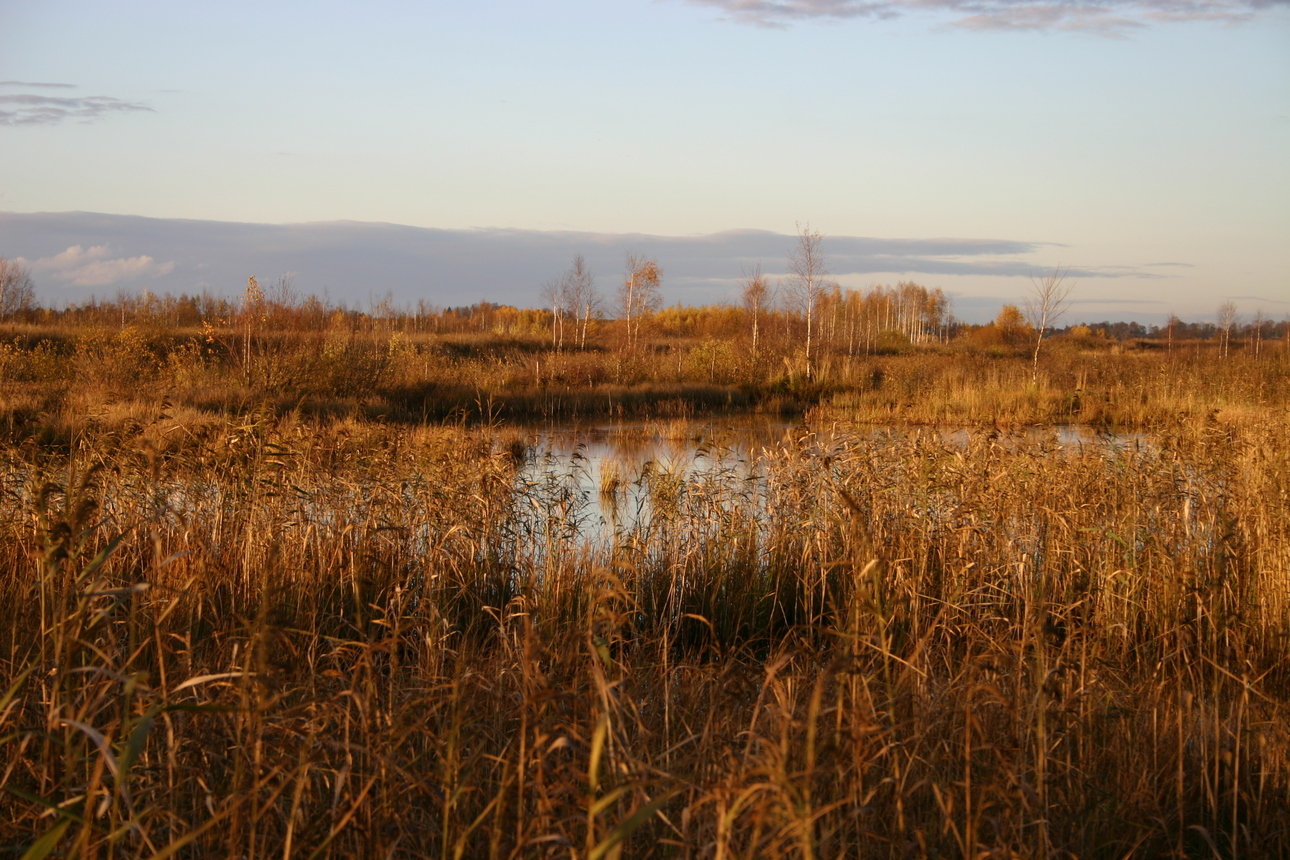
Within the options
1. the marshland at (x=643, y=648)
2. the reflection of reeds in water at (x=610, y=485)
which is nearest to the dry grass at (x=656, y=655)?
the marshland at (x=643, y=648)

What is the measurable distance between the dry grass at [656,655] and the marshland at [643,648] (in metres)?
0.03

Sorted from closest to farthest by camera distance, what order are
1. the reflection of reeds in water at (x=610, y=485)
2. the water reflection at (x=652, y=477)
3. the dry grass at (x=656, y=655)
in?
1. the dry grass at (x=656, y=655)
2. the water reflection at (x=652, y=477)
3. the reflection of reeds in water at (x=610, y=485)

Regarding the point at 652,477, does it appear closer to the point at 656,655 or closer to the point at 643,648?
the point at 643,648

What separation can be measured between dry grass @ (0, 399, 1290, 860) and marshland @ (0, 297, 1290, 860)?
0.09 ft

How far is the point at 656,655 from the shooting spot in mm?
3912

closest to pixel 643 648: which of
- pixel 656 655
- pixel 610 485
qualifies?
pixel 656 655

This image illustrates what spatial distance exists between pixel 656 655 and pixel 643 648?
14.0 inches

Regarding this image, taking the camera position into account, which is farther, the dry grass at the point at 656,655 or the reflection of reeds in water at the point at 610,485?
the reflection of reeds in water at the point at 610,485

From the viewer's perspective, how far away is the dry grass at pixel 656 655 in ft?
6.05

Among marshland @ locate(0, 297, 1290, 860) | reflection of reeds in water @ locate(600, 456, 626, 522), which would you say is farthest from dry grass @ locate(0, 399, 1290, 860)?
reflection of reeds in water @ locate(600, 456, 626, 522)

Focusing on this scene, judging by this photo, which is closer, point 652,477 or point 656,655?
point 656,655

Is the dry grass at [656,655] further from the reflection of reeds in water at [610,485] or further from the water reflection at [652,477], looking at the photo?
the reflection of reeds in water at [610,485]

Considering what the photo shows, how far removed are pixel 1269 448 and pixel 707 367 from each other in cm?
1786

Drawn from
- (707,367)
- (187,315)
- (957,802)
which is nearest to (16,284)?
(187,315)
